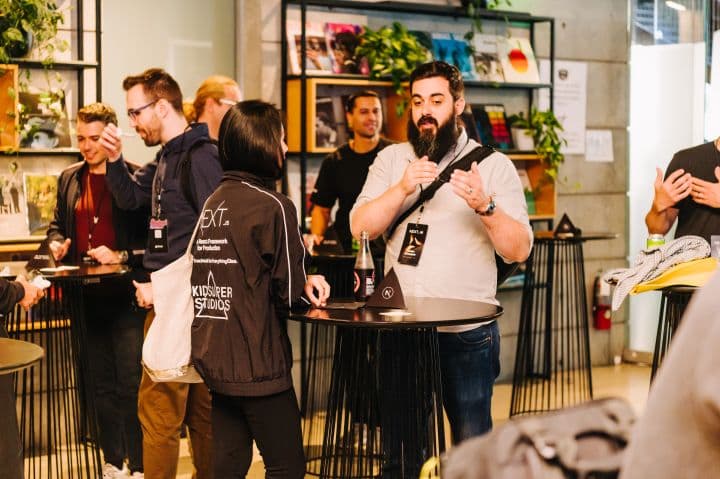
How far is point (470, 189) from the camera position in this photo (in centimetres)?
338

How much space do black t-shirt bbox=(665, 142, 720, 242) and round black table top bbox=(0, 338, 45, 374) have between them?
8.96 feet

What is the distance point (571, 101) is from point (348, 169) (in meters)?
2.42

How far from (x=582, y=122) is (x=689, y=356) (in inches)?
277

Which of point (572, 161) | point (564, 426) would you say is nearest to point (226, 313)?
point (564, 426)

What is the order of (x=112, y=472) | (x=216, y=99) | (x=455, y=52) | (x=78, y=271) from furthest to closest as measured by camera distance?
(x=455, y=52), (x=216, y=99), (x=112, y=472), (x=78, y=271)

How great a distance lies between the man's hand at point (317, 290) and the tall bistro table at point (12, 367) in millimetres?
839

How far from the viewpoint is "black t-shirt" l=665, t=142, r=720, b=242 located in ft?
14.4

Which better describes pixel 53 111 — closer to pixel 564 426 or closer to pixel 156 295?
pixel 156 295

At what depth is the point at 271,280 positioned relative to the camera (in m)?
3.19

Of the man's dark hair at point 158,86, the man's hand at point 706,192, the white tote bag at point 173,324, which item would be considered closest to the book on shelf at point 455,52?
the man's hand at point 706,192

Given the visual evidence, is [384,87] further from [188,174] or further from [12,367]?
[12,367]

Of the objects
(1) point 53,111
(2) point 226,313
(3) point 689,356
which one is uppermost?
(1) point 53,111

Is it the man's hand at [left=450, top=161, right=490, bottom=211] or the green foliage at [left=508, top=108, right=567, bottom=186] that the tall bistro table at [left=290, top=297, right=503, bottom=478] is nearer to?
the man's hand at [left=450, top=161, right=490, bottom=211]

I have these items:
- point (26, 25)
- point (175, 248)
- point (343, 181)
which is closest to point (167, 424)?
point (175, 248)
